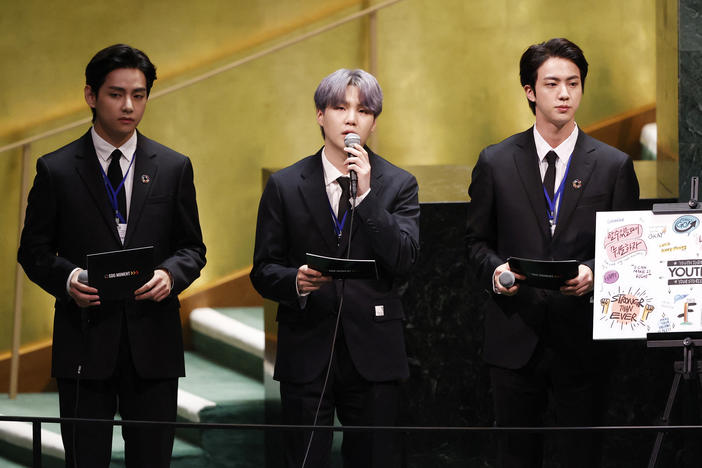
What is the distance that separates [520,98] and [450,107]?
A: 44cm

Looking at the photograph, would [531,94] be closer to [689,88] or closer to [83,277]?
[689,88]

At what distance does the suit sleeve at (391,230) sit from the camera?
11.2ft

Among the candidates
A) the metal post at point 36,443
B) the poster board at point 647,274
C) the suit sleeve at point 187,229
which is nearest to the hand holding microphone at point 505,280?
the poster board at point 647,274

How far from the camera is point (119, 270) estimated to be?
3393mm

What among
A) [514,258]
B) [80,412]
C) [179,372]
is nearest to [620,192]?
[514,258]

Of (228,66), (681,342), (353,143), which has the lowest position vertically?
(681,342)

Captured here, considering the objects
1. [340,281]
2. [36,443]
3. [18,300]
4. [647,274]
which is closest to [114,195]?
[340,281]

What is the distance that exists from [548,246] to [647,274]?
1.03 ft

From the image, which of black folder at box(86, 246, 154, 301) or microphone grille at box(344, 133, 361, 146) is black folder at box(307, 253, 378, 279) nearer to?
microphone grille at box(344, 133, 361, 146)

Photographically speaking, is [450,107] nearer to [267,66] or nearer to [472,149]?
[472,149]

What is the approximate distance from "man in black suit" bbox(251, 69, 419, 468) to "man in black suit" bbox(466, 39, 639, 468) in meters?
0.31

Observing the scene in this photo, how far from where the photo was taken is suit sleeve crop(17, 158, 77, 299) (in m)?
3.54

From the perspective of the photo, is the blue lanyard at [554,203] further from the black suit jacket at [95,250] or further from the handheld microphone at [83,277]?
the handheld microphone at [83,277]

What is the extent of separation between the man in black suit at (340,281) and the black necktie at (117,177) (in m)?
0.43
